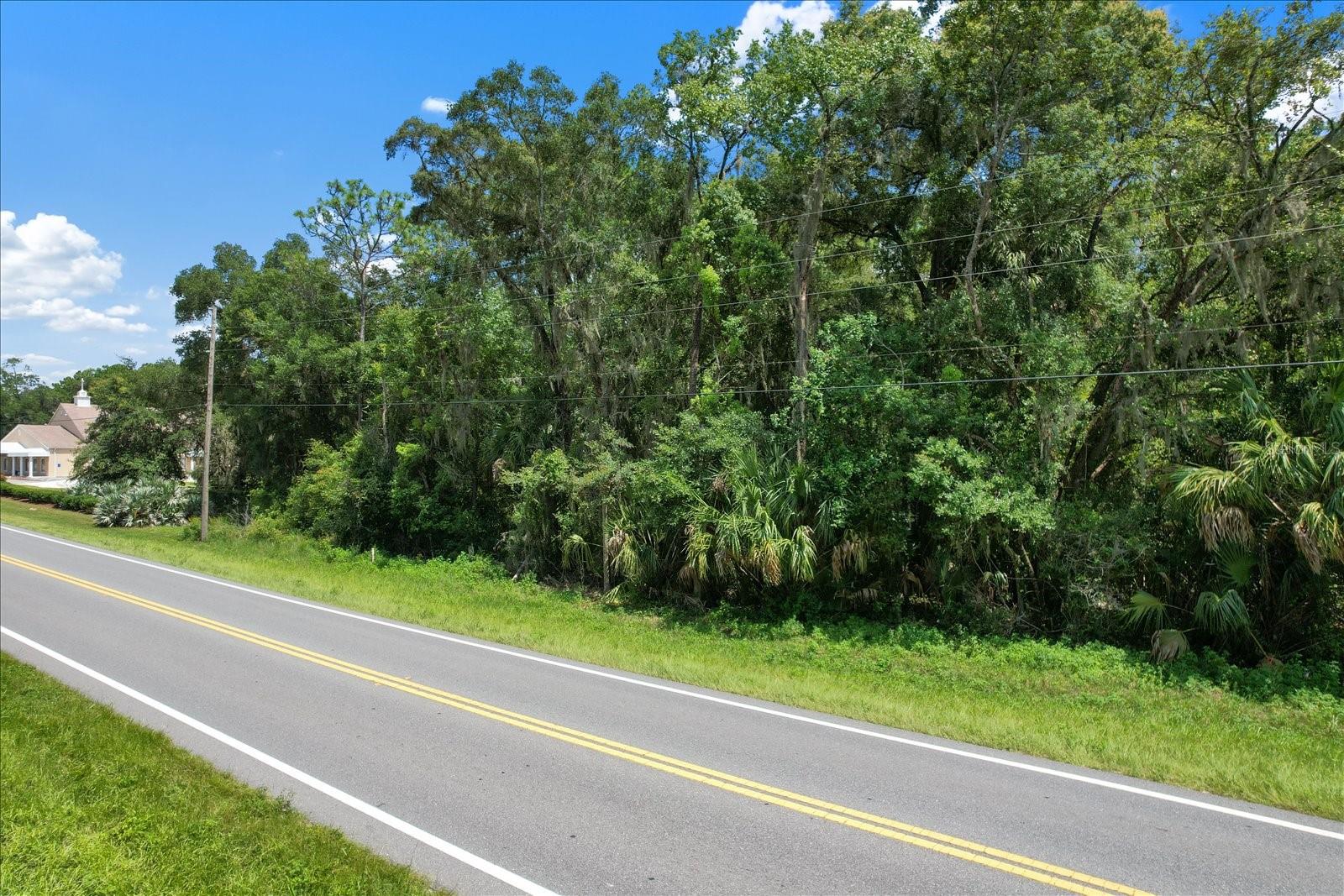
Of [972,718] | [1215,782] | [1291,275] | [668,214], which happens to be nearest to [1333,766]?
[1215,782]

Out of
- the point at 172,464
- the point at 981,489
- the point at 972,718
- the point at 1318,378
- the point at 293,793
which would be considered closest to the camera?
the point at 293,793

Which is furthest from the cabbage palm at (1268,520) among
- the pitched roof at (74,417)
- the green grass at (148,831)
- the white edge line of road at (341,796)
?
the pitched roof at (74,417)

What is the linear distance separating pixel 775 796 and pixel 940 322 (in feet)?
34.9

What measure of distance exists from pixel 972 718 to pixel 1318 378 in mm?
7632

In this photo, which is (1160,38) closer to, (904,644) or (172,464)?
(904,644)

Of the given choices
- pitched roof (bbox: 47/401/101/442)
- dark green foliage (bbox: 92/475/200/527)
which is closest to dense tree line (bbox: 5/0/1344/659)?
dark green foliage (bbox: 92/475/200/527)

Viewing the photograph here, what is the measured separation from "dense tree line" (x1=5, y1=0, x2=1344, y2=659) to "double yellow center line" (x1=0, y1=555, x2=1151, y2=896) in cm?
642

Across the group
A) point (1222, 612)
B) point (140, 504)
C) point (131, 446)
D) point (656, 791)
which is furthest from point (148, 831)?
point (131, 446)

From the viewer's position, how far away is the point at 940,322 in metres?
14.5

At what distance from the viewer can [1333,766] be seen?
23.7 feet

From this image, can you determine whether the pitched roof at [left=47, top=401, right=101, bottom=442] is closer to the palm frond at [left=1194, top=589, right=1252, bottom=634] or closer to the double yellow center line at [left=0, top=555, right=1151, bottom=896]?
the double yellow center line at [left=0, top=555, right=1151, bottom=896]

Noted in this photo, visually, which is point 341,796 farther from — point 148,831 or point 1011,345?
point 1011,345

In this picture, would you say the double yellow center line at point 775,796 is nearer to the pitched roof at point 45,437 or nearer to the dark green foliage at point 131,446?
the dark green foliage at point 131,446

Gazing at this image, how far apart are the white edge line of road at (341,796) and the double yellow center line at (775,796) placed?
1948 mm
